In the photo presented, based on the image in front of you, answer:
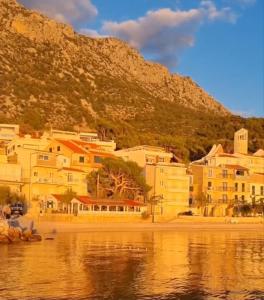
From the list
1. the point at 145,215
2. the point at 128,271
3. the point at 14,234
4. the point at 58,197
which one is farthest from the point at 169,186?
the point at 128,271

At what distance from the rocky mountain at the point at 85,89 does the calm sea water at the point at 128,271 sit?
2635 inches

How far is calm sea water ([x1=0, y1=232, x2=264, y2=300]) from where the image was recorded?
73.8ft

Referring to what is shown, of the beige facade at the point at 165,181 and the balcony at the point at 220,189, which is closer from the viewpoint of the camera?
the beige facade at the point at 165,181

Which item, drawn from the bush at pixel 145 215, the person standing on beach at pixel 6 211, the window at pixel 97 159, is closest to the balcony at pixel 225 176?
the bush at pixel 145 215

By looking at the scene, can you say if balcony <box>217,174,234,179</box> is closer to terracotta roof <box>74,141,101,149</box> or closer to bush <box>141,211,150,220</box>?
terracotta roof <box>74,141,101,149</box>

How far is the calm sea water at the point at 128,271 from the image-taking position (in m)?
22.5

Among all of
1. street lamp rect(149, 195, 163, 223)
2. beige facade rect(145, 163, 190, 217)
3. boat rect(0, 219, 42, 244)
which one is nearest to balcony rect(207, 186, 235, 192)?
beige facade rect(145, 163, 190, 217)

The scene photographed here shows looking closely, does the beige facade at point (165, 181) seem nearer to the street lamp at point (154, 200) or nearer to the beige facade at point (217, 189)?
the street lamp at point (154, 200)

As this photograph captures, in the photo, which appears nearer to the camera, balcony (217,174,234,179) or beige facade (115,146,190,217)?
beige facade (115,146,190,217)

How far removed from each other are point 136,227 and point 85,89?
64.1 meters

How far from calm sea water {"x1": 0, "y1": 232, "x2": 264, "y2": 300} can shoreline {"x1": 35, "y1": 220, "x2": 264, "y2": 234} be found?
46.9 ft

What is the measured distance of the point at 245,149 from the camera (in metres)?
112

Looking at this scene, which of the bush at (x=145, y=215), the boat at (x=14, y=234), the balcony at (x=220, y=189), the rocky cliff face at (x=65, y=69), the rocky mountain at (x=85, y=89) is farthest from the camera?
the rocky cliff face at (x=65, y=69)

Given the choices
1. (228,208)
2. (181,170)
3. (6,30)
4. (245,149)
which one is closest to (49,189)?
(181,170)
